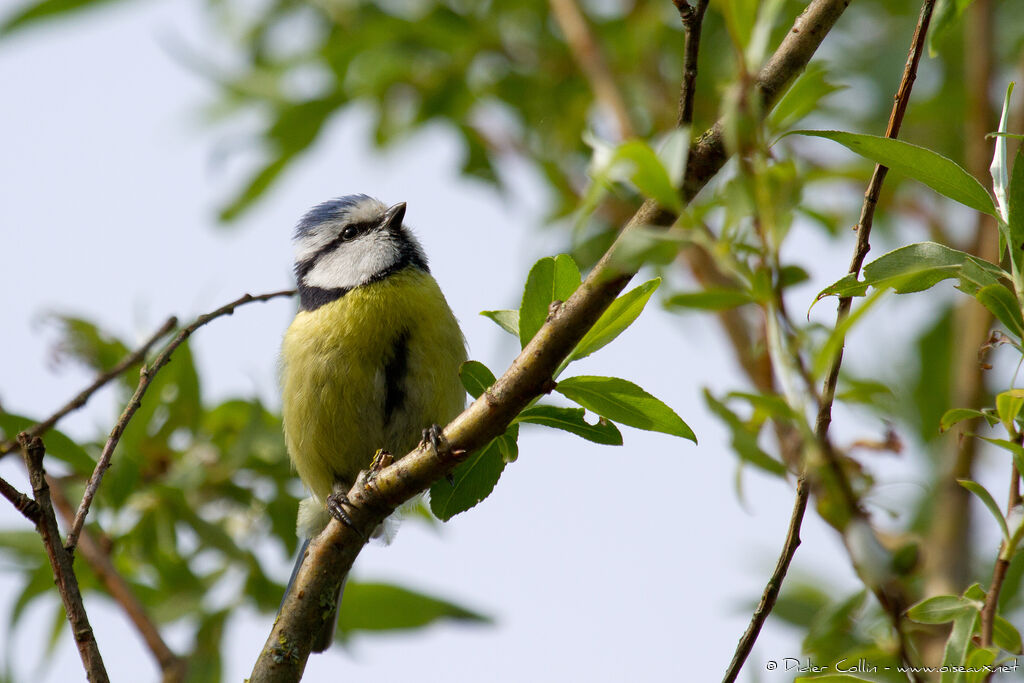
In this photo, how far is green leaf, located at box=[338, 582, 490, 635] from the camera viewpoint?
3.24 meters

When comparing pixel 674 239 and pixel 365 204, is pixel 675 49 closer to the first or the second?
pixel 365 204

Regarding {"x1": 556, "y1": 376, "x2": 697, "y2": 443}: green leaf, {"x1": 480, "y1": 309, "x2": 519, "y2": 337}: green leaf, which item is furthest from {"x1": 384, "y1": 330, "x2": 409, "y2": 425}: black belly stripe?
{"x1": 556, "y1": 376, "x2": 697, "y2": 443}: green leaf

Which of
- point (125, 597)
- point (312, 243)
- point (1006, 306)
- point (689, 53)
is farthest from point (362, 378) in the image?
point (1006, 306)

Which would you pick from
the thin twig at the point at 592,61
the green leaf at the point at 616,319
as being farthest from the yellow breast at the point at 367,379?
the green leaf at the point at 616,319

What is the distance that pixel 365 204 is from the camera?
→ 4156 millimetres

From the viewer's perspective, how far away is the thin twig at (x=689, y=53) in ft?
4.26

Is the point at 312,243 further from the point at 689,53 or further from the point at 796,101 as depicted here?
the point at 796,101

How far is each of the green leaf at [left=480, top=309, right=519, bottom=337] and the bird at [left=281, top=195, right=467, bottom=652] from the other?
1.39 metres

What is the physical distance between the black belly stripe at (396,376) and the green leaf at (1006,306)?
1.93m

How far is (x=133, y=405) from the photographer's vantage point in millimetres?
1719

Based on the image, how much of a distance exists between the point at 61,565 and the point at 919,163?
1343 mm

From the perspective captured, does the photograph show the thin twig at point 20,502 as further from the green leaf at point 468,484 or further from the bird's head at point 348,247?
the bird's head at point 348,247

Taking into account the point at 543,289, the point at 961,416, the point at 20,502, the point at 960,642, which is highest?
the point at 543,289

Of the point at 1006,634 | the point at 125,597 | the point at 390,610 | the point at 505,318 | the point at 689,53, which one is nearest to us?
the point at 689,53
